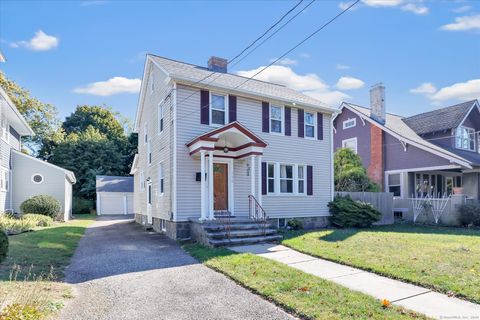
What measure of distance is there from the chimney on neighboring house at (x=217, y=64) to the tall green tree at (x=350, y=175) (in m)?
9.29

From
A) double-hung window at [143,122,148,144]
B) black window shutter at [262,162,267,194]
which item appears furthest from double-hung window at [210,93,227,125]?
double-hung window at [143,122,148,144]

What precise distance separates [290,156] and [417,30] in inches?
277

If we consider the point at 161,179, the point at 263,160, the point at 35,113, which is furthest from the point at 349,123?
the point at 35,113

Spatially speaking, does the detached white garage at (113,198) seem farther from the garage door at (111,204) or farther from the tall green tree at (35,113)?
the tall green tree at (35,113)

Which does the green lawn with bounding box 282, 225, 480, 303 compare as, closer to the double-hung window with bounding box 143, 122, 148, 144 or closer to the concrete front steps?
the concrete front steps

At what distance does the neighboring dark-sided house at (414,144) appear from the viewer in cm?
1977

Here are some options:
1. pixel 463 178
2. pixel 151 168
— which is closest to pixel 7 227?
pixel 151 168

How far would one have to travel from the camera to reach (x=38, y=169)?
869 inches

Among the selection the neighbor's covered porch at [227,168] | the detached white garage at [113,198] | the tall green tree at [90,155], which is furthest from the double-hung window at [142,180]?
the tall green tree at [90,155]

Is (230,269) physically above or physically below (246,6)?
below

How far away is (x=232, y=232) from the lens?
1079cm

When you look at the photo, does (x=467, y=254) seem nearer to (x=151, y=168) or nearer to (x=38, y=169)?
(x=151, y=168)

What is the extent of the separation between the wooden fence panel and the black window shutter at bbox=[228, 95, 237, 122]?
6969 mm

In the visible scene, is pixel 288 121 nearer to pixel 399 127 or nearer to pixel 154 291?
pixel 154 291
